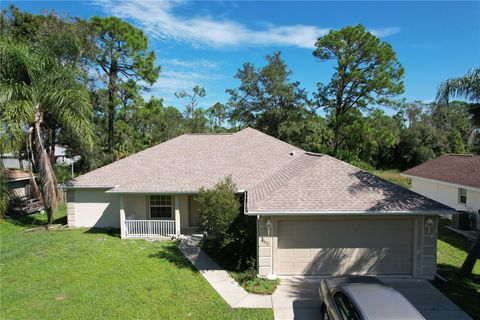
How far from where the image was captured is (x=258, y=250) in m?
10.6

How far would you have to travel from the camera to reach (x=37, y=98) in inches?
Answer: 594

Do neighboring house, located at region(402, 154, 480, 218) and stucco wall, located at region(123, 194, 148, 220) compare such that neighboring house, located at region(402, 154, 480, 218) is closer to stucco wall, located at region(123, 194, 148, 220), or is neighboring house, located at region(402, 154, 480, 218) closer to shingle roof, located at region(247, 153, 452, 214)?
shingle roof, located at region(247, 153, 452, 214)

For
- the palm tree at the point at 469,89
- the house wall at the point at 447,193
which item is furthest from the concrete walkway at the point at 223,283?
the house wall at the point at 447,193

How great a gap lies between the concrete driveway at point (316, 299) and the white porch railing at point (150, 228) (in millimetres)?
7343

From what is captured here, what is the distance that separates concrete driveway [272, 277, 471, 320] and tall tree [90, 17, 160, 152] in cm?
2646

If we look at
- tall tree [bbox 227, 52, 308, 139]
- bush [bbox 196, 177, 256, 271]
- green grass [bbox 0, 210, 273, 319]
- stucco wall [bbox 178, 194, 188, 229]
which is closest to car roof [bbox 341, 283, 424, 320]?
green grass [bbox 0, 210, 273, 319]

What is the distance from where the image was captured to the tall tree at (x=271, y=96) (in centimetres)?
3438

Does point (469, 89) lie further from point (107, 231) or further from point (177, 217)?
point (107, 231)

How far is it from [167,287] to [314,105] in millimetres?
30862

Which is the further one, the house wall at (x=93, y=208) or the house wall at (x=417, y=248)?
the house wall at (x=93, y=208)

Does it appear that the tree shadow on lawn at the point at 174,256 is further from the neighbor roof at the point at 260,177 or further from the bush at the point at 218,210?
the neighbor roof at the point at 260,177

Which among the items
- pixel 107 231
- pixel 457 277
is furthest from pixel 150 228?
pixel 457 277

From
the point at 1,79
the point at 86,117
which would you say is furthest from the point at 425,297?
the point at 1,79

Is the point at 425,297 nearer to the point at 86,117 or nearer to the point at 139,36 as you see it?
the point at 86,117
